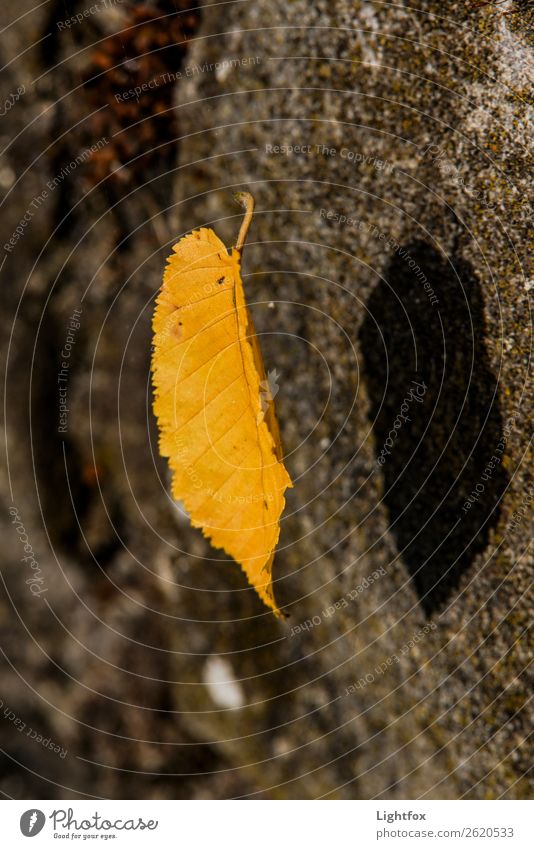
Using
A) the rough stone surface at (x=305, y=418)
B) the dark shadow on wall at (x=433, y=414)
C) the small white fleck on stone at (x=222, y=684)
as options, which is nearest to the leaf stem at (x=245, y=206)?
the rough stone surface at (x=305, y=418)

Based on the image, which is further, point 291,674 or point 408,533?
point 291,674

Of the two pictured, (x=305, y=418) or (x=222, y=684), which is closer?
(x=305, y=418)

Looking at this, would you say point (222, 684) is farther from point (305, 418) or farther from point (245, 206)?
point (245, 206)

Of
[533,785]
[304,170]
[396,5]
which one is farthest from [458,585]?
[396,5]

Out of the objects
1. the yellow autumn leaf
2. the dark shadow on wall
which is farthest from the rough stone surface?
the yellow autumn leaf

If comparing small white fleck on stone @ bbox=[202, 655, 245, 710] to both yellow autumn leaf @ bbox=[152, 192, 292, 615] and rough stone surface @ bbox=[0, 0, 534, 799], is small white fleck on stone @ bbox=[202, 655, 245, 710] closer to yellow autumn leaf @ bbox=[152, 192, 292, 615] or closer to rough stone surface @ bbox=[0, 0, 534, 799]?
rough stone surface @ bbox=[0, 0, 534, 799]

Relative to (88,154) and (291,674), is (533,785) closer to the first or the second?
(291,674)

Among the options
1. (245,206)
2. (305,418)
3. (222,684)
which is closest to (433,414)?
(305,418)

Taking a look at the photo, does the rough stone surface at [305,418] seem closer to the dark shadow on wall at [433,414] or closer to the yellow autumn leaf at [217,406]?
the dark shadow on wall at [433,414]
